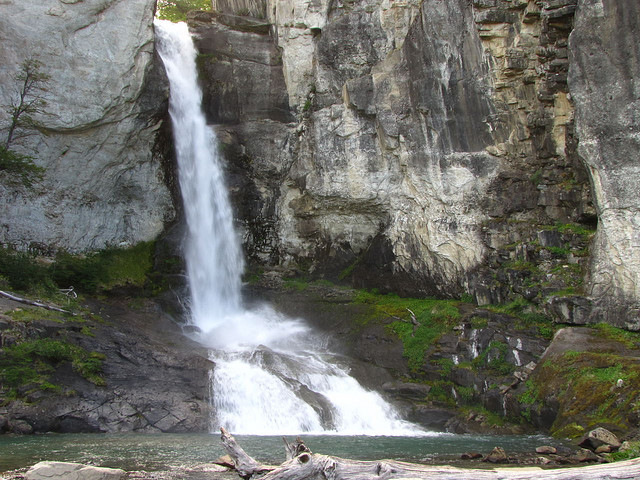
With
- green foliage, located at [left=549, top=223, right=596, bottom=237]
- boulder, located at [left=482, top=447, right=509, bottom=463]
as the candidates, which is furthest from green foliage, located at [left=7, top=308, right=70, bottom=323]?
green foliage, located at [left=549, top=223, right=596, bottom=237]

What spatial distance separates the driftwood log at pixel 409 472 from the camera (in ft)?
20.0

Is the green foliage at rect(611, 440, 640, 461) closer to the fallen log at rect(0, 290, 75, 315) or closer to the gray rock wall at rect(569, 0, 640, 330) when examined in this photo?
the gray rock wall at rect(569, 0, 640, 330)

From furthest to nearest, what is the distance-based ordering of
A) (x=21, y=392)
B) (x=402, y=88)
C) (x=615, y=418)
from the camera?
1. (x=402, y=88)
2. (x=21, y=392)
3. (x=615, y=418)

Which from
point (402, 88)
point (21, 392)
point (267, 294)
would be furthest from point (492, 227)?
point (21, 392)

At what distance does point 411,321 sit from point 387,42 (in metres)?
11.4

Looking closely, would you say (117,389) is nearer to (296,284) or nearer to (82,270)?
(82,270)

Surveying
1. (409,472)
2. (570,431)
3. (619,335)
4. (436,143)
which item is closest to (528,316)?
(619,335)

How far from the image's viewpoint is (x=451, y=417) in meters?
15.1

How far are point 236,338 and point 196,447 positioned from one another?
8505mm

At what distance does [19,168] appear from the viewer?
18.0 metres

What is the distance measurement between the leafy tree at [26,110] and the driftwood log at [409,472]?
15663mm

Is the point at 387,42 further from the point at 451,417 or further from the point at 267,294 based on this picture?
the point at 451,417

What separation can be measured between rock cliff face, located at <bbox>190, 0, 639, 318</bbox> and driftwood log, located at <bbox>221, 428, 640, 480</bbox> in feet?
34.4

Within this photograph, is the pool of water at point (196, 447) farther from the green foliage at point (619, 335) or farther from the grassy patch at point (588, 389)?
the green foliage at point (619, 335)
